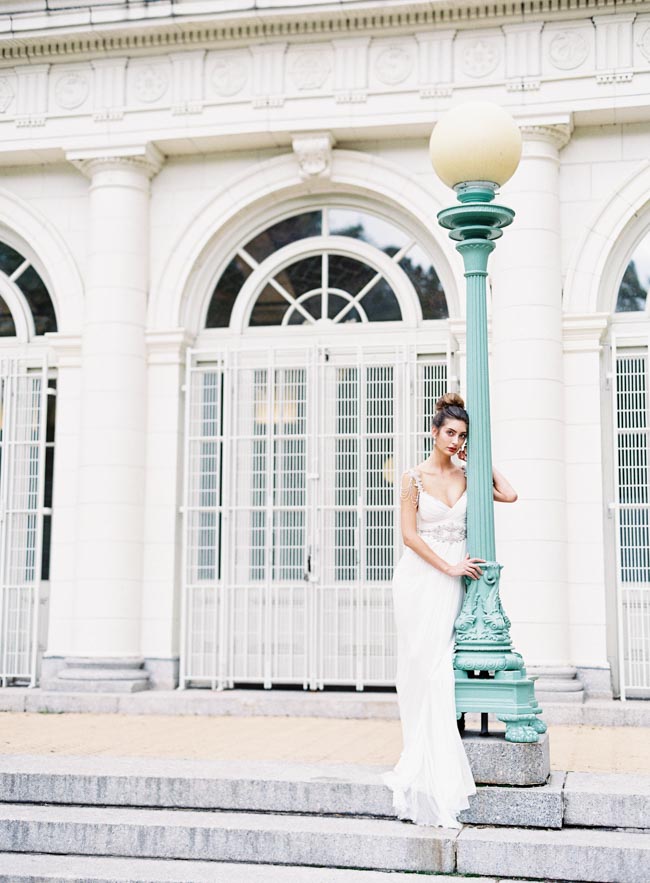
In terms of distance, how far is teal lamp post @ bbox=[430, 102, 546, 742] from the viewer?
6.49 metres

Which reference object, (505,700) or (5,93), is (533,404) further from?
(5,93)

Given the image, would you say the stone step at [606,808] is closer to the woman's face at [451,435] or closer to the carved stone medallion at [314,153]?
the woman's face at [451,435]

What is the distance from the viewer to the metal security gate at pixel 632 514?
1080 centimetres

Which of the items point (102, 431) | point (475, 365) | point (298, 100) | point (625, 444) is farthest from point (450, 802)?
point (298, 100)

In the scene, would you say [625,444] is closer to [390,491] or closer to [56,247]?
[390,491]

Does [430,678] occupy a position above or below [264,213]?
below

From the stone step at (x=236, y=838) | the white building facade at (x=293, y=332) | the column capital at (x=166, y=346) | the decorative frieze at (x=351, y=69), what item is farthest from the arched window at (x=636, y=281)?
the stone step at (x=236, y=838)

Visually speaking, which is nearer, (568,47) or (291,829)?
(291,829)

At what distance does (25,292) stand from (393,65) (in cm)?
455

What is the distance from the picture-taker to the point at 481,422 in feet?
22.4

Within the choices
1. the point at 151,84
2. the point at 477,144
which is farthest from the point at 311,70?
the point at 477,144

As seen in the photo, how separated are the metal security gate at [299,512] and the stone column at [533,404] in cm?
89

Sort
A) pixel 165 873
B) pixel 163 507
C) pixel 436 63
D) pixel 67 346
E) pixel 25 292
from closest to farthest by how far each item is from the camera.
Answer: pixel 165 873
pixel 436 63
pixel 163 507
pixel 67 346
pixel 25 292

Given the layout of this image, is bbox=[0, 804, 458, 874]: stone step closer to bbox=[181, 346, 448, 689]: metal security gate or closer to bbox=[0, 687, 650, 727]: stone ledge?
bbox=[0, 687, 650, 727]: stone ledge
